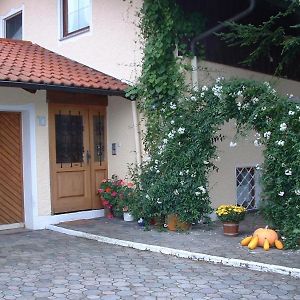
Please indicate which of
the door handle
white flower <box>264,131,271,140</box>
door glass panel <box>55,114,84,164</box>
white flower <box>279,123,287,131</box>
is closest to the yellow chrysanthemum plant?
white flower <box>264,131,271,140</box>

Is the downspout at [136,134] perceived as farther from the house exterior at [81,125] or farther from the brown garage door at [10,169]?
the brown garage door at [10,169]

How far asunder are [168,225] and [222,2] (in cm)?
471

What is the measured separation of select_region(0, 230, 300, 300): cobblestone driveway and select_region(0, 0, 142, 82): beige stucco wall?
4.19m

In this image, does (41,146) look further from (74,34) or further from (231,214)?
(231,214)

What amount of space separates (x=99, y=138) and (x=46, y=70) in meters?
1.78

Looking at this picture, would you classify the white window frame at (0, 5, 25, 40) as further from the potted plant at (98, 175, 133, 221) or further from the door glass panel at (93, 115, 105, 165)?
the potted plant at (98, 175, 133, 221)

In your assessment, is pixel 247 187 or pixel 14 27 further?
pixel 14 27

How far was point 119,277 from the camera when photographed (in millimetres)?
5730

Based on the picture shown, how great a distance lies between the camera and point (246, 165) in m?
10.2

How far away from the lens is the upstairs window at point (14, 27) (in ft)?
44.3

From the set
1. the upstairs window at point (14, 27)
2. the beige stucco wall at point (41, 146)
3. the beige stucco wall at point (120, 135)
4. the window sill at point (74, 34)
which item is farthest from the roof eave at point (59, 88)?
the upstairs window at point (14, 27)

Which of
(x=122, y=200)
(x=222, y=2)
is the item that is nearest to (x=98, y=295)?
(x=122, y=200)

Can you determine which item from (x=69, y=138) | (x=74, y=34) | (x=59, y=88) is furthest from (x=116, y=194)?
(x=74, y=34)

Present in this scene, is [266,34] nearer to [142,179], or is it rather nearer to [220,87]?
[220,87]
